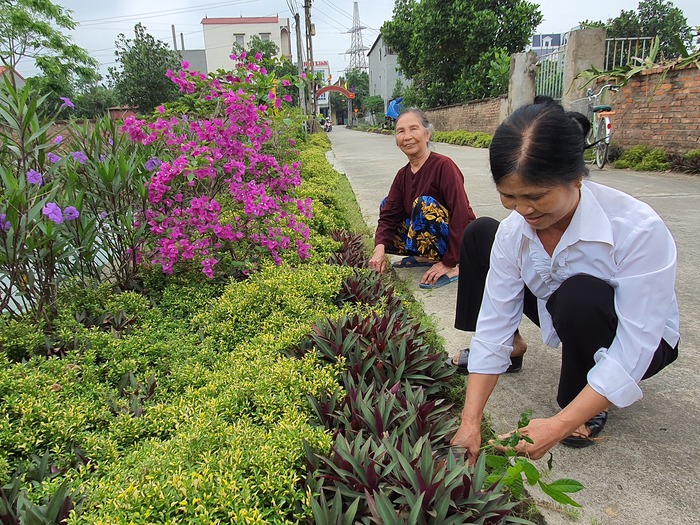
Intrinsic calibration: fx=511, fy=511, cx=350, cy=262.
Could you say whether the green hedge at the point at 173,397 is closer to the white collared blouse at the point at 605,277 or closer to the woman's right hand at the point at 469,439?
the woman's right hand at the point at 469,439

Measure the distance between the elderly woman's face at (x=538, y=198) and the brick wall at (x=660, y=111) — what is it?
Answer: 725 centimetres

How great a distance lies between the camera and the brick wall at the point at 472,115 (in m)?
15.4

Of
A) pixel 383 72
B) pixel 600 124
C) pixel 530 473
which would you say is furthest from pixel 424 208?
pixel 383 72

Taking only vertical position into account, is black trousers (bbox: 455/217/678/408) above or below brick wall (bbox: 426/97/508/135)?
below

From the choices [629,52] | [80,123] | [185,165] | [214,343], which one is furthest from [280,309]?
[629,52]

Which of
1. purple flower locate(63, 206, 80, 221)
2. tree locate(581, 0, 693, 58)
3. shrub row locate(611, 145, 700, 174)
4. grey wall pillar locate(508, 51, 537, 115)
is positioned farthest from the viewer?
tree locate(581, 0, 693, 58)

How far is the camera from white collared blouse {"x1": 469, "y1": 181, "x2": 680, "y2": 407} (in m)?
1.34

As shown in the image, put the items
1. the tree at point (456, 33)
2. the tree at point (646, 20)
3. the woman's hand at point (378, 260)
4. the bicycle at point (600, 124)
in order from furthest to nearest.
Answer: the tree at point (646, 20) < the tree at point (456, 33) < the bicycle at point (600, 124) < the woman's hand at point (378, 260)

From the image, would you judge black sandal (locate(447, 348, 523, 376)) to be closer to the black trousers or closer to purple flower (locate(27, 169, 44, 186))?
the black trousers

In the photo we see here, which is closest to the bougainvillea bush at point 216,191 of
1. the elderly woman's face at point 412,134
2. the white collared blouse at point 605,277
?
the elderly woman's face at point 412,134

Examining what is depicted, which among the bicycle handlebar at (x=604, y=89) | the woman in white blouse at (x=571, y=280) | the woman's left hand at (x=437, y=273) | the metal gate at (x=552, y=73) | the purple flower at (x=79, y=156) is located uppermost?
the metal gate at (x=552, y=73)

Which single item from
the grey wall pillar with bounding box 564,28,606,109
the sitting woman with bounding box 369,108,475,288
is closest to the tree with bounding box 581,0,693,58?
the grey wall pillar with bounding box 564,28,606,109

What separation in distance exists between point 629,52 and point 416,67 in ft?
45.6

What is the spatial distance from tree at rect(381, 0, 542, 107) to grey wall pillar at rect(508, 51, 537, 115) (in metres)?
6.59
